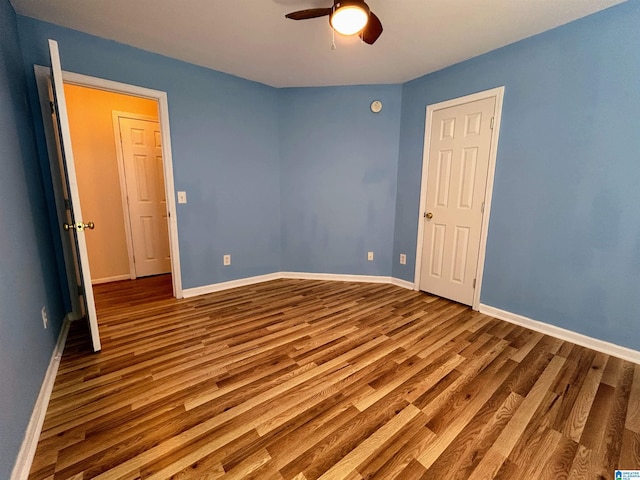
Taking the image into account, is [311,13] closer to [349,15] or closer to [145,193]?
[349,15]

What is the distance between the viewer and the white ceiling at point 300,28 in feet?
6.08

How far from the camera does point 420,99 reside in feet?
9.98

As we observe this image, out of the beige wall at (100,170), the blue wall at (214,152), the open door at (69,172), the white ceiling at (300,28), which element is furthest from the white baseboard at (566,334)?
the beige wall at (100,170)

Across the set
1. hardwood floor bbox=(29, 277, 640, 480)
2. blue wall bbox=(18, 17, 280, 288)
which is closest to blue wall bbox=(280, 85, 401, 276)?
blue wall bbox=(18, 17, 280, 288)

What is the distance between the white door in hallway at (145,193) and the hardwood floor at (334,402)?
1432 mm

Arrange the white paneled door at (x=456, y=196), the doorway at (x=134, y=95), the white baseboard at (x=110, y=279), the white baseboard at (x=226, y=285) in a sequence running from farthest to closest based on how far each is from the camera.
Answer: the white baseboard at (x=110, y=279) → the white baseboard at (x=226, y=285) → the white paneled door at (x=456, y=196) → the doorway at (x=134, y=95)

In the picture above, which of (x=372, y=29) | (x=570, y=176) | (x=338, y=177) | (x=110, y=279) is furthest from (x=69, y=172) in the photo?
(x=570, y=176)

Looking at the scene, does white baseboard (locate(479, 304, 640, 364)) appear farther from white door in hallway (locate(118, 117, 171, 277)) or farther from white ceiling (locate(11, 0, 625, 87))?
white door in hallway (locate(118, 117, 171, 277))

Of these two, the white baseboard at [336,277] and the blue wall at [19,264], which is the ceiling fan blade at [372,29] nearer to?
the blue wall at [19,264]

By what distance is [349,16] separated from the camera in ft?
5.08

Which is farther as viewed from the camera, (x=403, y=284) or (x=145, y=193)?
(x=145, y=193)

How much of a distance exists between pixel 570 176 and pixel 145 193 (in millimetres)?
4630

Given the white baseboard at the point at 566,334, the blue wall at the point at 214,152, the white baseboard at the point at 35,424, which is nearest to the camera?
the white baseboard at the point at 35,424

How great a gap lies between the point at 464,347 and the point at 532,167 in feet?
5.31
